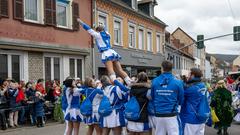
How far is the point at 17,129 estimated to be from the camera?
14.8 m

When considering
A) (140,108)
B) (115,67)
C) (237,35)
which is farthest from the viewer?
(237,35)

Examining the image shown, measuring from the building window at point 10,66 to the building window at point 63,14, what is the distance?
3959 millimetres

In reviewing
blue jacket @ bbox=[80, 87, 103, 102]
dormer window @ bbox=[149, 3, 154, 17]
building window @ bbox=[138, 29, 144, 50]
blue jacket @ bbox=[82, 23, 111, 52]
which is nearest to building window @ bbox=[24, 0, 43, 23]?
blue jacket @ bbox=[82, 23, 111, 52]

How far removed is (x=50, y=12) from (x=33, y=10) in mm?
1034

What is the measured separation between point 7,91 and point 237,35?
65.6 ft

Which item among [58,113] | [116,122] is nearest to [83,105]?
[116,122]

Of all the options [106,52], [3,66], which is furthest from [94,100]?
[3,66]

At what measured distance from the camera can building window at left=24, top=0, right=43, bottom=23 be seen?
18716 mm

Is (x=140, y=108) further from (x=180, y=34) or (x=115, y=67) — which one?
(x=180, y=34)

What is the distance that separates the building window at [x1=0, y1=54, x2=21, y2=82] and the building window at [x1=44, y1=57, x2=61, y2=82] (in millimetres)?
1921

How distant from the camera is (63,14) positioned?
70.9 feet

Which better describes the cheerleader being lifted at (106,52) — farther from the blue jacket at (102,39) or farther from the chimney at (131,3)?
the chimney at (131,3)

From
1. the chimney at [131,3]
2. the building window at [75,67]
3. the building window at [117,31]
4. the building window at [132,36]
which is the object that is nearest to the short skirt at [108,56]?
the building window at [75,67]

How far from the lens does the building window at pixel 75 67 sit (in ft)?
71.7
